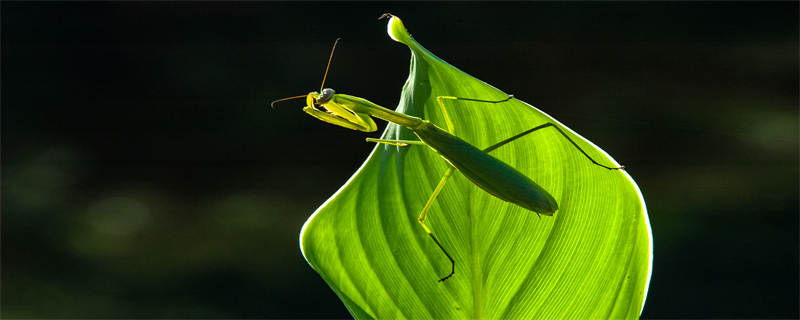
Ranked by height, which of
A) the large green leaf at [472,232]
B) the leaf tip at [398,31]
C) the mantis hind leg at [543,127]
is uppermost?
→ the leaf tip at [398,31]

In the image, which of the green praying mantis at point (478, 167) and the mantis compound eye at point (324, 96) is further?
the mantis compound eye at point (324, 96)

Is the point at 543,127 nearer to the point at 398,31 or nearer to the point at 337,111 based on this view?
the point at 398,31

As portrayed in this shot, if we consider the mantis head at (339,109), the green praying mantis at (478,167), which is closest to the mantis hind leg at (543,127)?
the green praying mantis at (478,167)

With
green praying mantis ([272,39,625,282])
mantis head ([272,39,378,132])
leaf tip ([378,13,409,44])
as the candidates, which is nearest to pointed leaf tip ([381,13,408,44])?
leaf tip ([378,13,409,44])

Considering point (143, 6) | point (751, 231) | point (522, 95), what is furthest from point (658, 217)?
point (143, 6)

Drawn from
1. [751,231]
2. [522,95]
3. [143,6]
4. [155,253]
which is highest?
[143,6]

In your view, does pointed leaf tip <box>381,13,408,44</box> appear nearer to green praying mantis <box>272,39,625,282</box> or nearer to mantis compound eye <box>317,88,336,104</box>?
green praying mantis <box>272,39,625,282</box>

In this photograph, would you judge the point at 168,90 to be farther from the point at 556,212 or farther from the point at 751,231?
the point at 751,231

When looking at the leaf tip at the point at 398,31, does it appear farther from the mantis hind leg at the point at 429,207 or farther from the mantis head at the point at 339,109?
the mantis head at the point at 339,109
